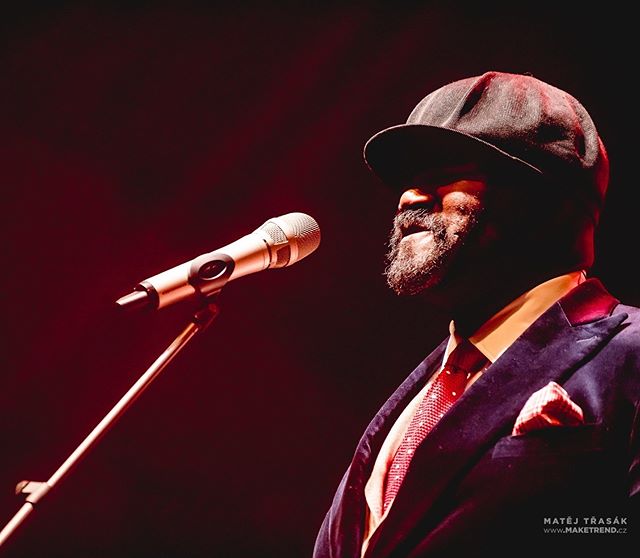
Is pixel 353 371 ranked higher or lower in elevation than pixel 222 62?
lower

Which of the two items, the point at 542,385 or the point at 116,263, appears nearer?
the point at 542,385

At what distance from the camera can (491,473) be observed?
1205 mm

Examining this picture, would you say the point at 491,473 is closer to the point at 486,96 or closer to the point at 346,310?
the point at 486,96

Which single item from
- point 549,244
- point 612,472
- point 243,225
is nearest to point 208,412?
point 243,225

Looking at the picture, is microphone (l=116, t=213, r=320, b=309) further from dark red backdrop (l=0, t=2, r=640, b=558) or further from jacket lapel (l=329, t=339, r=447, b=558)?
dark red backdrop (l=0, t=2, r=640, b=558)

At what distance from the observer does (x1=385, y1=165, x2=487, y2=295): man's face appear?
1.53 meters

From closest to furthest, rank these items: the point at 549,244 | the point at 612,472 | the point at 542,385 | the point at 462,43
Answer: the point at 612,472 < the point at 542,385 < the point at 549,244 < the point at 462,43

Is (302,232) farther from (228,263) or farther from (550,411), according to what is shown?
(550,411)

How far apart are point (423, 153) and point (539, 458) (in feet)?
2.77

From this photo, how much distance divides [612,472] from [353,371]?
1618 mm

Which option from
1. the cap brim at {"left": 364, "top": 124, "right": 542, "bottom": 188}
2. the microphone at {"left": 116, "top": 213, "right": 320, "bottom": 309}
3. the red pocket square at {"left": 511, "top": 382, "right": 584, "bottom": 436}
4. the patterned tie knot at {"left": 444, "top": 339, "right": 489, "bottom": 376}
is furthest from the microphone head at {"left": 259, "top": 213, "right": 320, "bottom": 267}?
the red pocket square at {"left": 511, "top": 382, "right": 584, "bottom": 436}

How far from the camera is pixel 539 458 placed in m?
1.17

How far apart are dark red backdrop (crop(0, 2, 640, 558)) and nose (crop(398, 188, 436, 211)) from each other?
106cm

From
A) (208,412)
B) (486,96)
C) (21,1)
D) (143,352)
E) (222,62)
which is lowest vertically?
(208,412)
